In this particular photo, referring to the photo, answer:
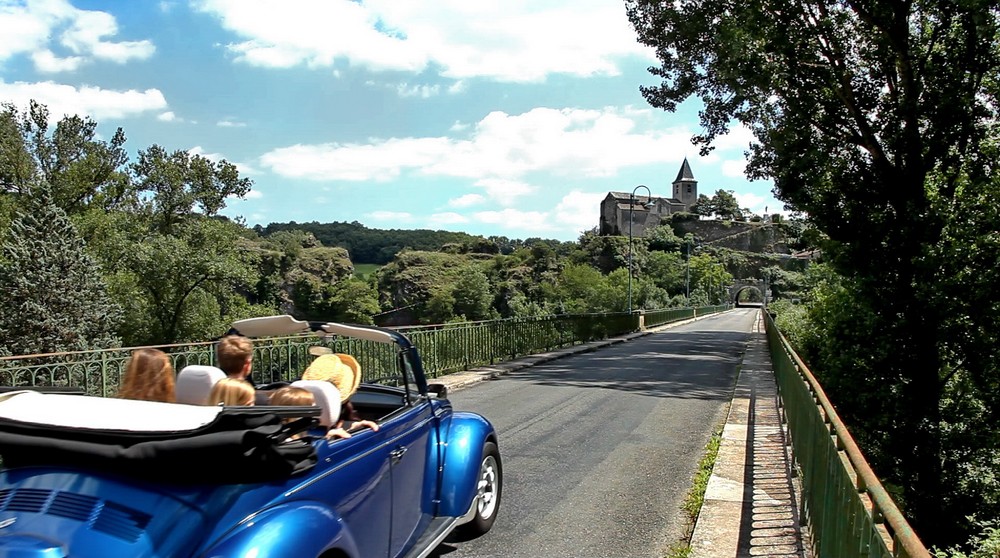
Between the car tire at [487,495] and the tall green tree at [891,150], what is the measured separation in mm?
11148

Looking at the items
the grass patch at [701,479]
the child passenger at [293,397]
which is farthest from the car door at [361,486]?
the grass patch at [701,479]

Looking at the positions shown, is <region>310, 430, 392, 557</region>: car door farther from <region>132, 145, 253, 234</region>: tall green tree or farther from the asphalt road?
<region>132, 145, 253, 234</region>: tall green tree

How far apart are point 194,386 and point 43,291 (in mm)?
36884

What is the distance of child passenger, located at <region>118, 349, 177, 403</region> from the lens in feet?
11.5

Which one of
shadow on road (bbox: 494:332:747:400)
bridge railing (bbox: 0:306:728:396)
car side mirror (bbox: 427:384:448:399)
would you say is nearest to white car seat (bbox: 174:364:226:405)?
car side mirror (bbox: 427:384:448:399)

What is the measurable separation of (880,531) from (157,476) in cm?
256

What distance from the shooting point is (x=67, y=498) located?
2553mm

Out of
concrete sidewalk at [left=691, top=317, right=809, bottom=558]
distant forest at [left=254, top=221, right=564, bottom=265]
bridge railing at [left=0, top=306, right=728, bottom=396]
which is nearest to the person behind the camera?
concrete sidewalk at [left=691, top=317, right=809, bottom=558]

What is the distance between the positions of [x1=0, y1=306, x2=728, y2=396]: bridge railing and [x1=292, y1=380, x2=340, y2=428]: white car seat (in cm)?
159

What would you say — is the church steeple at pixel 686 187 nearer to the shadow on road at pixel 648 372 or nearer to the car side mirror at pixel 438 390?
the shadow on road at pixel 648 372

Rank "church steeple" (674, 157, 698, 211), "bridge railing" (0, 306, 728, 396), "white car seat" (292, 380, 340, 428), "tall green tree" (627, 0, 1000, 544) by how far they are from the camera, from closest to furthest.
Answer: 1. "white car seat" (292, 380, 340, 428)
2. "bridge railing" (0, 306, 728, 396)
3. "tall green tree" (627, 0, 1000, 544)
4. "church steeple" (674, 157, 698, 211)

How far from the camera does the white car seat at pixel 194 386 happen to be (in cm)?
342

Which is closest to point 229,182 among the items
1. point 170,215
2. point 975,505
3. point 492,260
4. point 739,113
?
point 170,215

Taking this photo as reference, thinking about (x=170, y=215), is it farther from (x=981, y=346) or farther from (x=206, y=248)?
(x=981, y=346)
